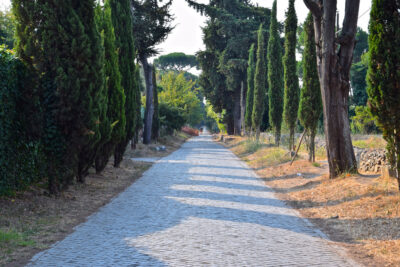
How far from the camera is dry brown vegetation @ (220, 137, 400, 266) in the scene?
5836 millimetres

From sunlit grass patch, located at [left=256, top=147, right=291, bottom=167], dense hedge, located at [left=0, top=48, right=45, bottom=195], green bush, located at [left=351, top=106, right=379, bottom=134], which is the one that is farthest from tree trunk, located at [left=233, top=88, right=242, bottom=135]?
dense hedge, located at [left=0, top=48, right=45, bottom=195]

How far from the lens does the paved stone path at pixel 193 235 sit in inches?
201

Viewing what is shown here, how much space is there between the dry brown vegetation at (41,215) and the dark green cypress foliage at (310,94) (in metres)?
7.75

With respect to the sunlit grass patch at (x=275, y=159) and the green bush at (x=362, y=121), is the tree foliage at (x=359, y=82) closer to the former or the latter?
the green bush at (x=362, y=121)

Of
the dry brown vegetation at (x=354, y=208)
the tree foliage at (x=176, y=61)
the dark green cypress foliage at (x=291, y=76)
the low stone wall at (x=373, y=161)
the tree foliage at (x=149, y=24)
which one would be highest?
the tree foliage at (x=176, y=61)

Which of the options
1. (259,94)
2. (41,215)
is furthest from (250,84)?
(41,215)

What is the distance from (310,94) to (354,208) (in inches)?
326

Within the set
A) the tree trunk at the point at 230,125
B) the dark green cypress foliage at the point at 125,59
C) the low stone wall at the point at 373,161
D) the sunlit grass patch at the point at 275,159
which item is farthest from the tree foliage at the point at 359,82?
the dark green cypress foliage at the point at 125,59

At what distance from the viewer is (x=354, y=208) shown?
8195 mm

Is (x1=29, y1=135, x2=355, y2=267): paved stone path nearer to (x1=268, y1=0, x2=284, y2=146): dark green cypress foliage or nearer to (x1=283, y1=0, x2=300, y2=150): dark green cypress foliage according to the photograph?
(x1=283, y1=0, x2=300, y2=150): dark green cypress foliage

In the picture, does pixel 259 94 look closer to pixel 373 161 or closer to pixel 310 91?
pixel 310 91

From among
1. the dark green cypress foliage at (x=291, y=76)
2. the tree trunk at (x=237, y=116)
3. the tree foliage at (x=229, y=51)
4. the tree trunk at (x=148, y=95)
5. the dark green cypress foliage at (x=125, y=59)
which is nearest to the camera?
the dark green cypress foliage at (x=125, y=59)

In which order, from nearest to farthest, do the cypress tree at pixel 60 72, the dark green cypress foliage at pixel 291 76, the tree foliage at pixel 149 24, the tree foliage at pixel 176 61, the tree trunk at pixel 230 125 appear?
1. the cypress tree at pixel 60 72
2. the dark green cypress foliage at pixel 291 76
3. the tree foliage at pixel 149 24
4. the tree trunk at pixel 230 125
5. the tree foliage at pixel 176 61

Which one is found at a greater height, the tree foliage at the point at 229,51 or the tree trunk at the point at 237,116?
the tree foliage at the point at 229,51
